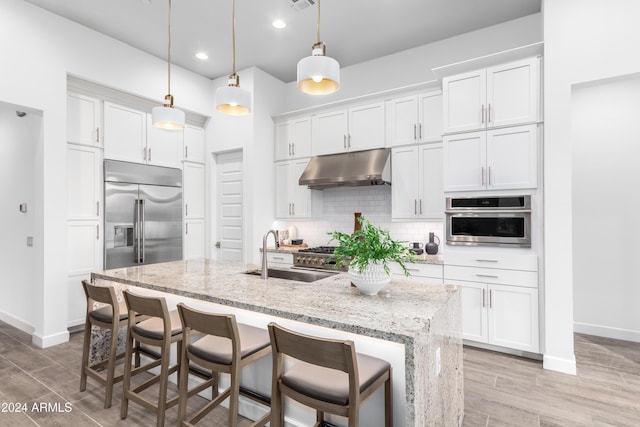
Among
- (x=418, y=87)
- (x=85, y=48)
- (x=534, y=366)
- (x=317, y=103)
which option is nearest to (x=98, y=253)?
(x=85, y=48)

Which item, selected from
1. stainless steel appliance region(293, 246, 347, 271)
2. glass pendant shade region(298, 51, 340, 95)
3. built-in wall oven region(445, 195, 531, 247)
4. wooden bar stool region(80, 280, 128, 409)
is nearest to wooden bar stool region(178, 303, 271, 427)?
wooden bar stool region(80, 280, 128, 409)

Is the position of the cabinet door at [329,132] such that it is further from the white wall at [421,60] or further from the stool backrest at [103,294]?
the stool backrest at [103,294]

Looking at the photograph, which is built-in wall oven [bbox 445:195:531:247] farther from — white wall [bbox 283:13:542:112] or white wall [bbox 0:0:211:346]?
white wall [bbox 0:0:211:346]

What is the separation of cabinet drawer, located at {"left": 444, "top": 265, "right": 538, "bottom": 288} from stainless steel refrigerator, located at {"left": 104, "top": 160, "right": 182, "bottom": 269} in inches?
150

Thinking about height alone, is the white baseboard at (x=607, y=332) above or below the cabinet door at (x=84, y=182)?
below

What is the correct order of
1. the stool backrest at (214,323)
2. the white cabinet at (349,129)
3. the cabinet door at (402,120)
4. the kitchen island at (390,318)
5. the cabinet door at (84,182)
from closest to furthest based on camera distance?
the kitchen island at (390,318)
the stool backrest at (214,323)
the cabinet door at (84,182)
the cabinet door at (402,120)
the white cabinet at (349,129)

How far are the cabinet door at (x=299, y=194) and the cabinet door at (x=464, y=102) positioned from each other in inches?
83.7

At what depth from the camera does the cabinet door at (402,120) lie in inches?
160

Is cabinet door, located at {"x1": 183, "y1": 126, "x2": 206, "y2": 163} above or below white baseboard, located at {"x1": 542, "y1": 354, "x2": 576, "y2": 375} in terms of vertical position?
above

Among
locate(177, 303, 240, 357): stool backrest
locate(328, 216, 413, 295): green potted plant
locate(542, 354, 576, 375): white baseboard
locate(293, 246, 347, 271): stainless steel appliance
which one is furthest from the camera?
locate(293, 246, 347, 271): stainless steel appliance

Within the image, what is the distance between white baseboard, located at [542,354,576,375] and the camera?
2898 mm

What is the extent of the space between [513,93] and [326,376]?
126 inches

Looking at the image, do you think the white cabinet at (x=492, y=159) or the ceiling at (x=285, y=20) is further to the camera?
the ceiling at (x=285, y=20)

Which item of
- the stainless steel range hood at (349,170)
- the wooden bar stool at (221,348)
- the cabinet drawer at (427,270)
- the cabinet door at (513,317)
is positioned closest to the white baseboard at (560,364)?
the cabinet door at (513,317)
